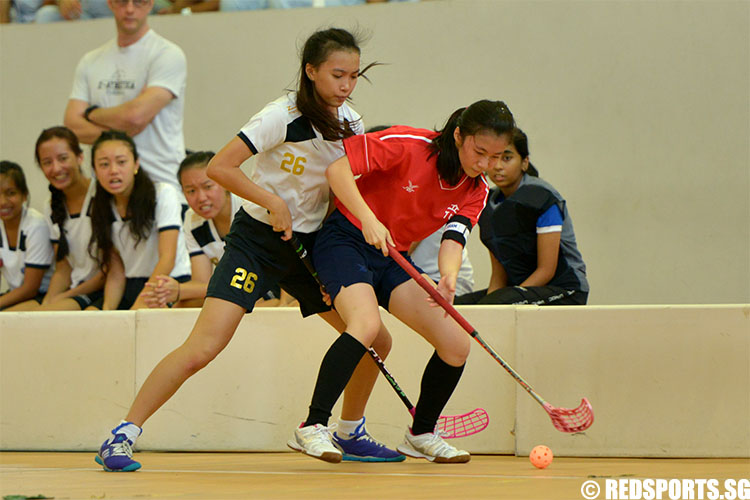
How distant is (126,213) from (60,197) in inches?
18.2

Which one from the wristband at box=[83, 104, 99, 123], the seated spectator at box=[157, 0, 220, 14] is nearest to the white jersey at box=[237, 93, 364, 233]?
the wristband at box=[83, 104, 99, 123]

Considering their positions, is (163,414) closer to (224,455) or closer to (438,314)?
(224,455)

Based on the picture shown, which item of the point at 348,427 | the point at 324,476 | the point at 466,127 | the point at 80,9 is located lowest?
the point at 324,476

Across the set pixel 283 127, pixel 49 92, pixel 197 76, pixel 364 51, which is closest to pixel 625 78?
pixel 364 51

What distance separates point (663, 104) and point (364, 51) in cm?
166

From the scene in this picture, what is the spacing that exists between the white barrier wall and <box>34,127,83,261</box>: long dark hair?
79 cm

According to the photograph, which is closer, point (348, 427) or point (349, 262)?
point (349, 262)

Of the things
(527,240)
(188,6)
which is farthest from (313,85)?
(188,6)

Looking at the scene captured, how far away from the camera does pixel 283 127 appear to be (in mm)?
2465

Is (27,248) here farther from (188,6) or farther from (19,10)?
(19,10)

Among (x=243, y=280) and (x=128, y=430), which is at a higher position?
(x=243, y=280)

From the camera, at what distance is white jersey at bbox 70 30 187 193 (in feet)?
14.4

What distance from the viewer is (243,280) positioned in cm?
246

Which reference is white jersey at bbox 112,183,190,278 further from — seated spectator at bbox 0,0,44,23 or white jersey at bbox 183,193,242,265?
seated spectator at bbox 0,0,44,23
